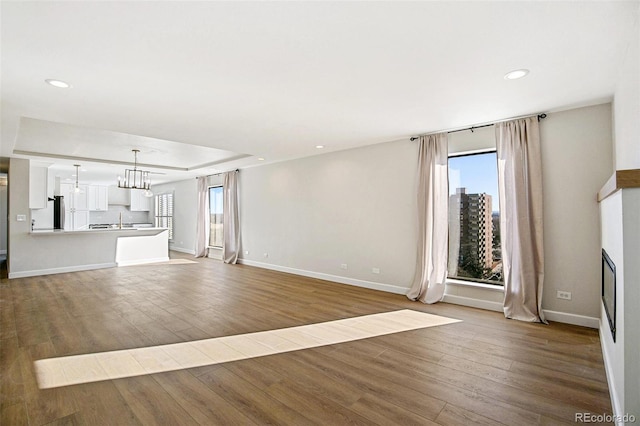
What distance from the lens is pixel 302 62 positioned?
2.55m

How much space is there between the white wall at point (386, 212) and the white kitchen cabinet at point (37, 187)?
460 centimetres

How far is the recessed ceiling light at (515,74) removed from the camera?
271cm

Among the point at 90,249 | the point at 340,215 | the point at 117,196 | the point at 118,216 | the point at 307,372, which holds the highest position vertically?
the point at 117,196

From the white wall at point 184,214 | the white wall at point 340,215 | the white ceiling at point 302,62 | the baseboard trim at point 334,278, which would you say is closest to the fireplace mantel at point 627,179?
the white ceiling at point 302,62

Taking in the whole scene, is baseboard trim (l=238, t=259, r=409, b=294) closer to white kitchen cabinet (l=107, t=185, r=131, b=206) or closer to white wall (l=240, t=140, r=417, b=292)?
white wall (l=240, t=140, r=417, b=292)

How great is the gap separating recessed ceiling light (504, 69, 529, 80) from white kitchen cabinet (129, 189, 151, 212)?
1338 cm

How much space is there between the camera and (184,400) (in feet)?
7.16

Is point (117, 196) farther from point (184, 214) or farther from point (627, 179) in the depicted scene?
point (627, 179)

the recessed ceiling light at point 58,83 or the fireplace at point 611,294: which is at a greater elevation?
the recessed ceiling light at point 58,83

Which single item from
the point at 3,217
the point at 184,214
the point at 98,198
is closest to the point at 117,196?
the point at 98,198

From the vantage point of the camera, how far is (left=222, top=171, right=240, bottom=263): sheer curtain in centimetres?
850

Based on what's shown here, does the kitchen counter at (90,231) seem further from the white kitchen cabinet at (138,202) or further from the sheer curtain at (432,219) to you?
the sheer curtain at (432,219)

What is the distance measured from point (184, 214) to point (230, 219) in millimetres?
3315

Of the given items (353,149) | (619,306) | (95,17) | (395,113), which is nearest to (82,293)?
(95,17)
